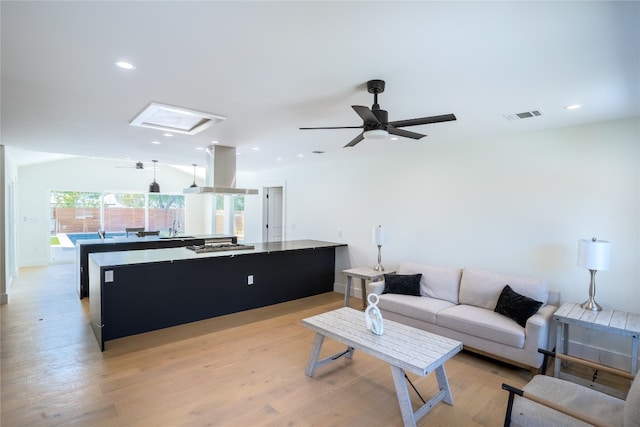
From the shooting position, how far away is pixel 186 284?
423 centimetres

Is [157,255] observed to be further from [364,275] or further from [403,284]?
[403,284]

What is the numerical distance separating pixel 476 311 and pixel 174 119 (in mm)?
4022

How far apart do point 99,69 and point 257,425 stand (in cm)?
273

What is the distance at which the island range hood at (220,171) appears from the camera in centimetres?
489

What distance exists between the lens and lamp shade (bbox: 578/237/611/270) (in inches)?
118

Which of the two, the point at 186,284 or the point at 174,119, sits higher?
the point at 174,119

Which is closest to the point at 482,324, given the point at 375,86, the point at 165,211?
the point at 375,86

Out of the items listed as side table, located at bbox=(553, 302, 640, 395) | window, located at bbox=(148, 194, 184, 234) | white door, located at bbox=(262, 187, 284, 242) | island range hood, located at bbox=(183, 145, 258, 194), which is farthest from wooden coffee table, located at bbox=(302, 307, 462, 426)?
window, located at bbox=(148, 194, 184, 234)

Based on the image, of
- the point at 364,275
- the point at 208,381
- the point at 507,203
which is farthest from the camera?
the point at 364,275

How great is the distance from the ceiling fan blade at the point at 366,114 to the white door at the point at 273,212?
5.80 metres

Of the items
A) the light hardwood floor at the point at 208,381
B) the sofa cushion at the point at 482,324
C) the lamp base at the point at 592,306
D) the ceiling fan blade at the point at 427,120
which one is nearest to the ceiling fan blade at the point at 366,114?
the ceiling fan blade at the point at 427,120

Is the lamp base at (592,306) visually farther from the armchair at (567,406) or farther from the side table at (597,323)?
the armchair at (567,406)

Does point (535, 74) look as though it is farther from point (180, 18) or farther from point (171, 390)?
point (171, 390)

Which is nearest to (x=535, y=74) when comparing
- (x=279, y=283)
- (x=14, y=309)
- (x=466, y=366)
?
(x=466, y=366)
